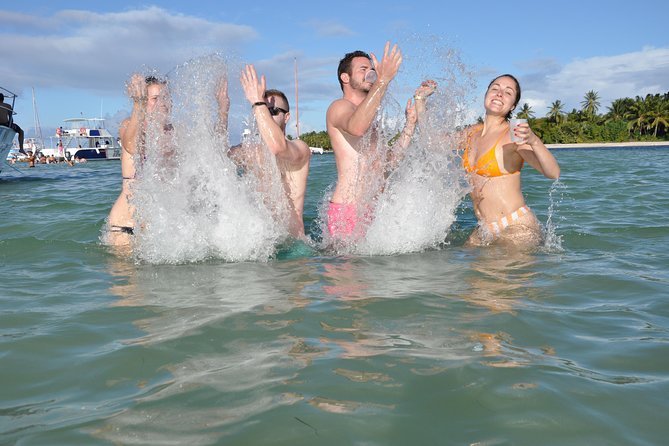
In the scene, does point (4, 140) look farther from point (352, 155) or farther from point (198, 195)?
point (352, 155)

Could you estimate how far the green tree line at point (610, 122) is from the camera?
220ft

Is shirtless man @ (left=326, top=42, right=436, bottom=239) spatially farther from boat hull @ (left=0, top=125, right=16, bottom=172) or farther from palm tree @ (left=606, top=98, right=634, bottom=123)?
palm tree @ (left=606, top=98, right=634, bottom=123)

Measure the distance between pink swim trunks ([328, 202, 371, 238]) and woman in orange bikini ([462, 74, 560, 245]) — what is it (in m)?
1.21

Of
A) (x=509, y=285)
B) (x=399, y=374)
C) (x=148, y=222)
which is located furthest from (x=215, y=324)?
(x=148, y=222)

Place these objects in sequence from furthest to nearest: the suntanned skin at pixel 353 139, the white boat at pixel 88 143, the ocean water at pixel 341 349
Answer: the white boat at pixel 88 143 < the suntanned skin at pixel 353 139 < the ocean water at pixel 341 349

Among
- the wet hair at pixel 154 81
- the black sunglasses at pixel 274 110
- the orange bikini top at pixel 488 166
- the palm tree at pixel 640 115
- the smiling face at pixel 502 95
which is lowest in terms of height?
the orange bikini top at pixel 488 166

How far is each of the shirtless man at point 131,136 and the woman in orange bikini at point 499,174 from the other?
10.3 ft

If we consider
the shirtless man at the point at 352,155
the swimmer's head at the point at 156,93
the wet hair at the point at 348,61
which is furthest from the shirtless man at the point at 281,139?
the swimmer's head at the point at 156,93

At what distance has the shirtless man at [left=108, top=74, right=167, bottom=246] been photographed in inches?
211

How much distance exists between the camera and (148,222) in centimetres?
537

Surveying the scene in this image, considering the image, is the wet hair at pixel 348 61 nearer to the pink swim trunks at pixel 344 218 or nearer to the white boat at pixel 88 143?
the pink swim trunks at pixel 344 218

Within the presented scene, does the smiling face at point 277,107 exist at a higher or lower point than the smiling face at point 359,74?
lower

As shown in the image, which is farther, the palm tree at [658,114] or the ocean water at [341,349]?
the palm tree at [658,114]

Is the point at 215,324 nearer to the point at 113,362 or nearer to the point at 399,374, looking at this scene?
the point at 113,362
